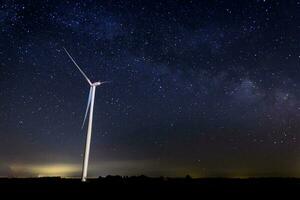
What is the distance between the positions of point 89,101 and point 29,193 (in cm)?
2435

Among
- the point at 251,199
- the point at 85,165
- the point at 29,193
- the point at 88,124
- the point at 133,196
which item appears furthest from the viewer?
the point at 88,124

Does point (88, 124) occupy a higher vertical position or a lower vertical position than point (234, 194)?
higher

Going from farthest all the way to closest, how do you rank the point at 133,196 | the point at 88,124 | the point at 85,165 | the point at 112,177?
the point at 88,124
the point at 85,165
the point at 112,177
the point at 133,196

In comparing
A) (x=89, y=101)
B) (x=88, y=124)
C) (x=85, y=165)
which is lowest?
(x=85, y=165)

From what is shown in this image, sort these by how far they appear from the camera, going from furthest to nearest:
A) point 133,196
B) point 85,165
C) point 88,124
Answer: point 88,124
point 85,165
point 133,196

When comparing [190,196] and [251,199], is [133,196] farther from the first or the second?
[251,199]

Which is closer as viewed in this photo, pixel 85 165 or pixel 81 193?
pixel 81 193

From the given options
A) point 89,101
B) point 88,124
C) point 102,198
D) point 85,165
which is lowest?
point 102,198

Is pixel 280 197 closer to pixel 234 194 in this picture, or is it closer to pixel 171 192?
pixel 234 194

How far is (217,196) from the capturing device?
18172mm

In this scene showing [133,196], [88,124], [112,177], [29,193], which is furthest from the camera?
[88,124]

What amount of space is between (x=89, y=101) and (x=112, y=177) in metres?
12.9

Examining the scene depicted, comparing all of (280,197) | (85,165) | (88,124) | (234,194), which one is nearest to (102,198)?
(234,194)

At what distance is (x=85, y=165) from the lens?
3841 cm
